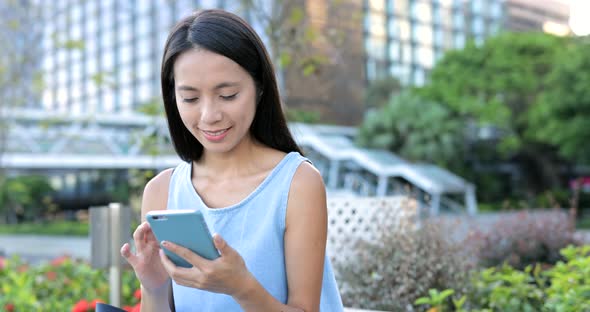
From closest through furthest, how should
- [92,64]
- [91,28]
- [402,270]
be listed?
[402,270] < [91,28] < [92,64]

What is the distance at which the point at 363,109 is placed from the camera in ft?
147

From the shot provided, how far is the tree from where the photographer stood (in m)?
31.2

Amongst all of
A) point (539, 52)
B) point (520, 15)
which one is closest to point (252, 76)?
point (539, 52)

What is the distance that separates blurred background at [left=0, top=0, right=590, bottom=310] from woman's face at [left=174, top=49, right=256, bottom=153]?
11.4 ft

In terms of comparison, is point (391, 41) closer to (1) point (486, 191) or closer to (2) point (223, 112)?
(1) point (486, 191)

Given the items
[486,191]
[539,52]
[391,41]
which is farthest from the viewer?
[391,41]

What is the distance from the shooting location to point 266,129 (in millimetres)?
1827

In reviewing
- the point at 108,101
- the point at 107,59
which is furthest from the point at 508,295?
the point at 107,59

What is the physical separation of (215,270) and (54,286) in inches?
194

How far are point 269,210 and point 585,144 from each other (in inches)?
1088

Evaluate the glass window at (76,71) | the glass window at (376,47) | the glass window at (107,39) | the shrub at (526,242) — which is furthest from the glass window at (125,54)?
the shrub at (526,242)

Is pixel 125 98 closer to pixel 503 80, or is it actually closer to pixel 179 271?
pixel 503 80

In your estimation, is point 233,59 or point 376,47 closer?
point 233,59

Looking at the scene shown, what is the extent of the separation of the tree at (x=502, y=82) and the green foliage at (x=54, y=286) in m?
26.9
